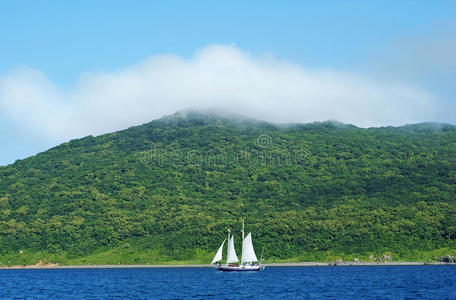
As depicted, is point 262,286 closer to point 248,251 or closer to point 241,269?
point 248,251

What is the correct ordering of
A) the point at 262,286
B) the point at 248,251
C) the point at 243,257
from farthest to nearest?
the point at 243,257 → the point at 248,251 → the point at 262,286

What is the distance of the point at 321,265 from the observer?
151125 mm

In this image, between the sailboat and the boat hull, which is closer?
the sailboat

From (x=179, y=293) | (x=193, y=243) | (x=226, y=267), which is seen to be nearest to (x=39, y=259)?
(x=193, y=243)

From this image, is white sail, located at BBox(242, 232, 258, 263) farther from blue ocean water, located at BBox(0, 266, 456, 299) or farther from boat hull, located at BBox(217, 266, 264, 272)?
blue ocean water, located at BBox(0, 266, 456, 299)

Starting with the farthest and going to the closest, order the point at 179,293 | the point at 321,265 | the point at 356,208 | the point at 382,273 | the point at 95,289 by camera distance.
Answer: the point at 356,208, the point at 321,265, the point at 382,273, the point at 95,289, the point at 179,293

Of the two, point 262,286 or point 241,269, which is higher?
point 241,269

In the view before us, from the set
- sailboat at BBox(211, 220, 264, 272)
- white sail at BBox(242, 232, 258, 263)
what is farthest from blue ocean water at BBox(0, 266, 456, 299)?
white sail at BBox(242, 232, 258, 263)

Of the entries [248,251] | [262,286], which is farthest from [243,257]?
[262,286]

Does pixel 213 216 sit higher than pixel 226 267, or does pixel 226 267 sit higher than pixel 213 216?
pixel 213 216

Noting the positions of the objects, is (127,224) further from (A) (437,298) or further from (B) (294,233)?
(A) (437,298)

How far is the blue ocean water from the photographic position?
86062mm

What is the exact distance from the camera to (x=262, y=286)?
101125 mm

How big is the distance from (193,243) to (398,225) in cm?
5761
